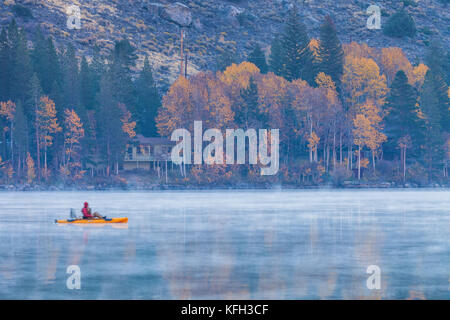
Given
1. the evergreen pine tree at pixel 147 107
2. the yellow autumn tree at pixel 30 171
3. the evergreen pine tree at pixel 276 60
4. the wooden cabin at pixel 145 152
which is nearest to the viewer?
the yellow autumn tree at pixel 30 171

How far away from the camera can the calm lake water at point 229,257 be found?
69.9 ft

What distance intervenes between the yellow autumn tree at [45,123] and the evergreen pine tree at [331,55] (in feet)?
129

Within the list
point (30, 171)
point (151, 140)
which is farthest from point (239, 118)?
point (30, 171)

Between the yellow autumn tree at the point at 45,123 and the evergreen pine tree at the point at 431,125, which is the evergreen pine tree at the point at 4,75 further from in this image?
the evergreen pine tree at the point at 431,125

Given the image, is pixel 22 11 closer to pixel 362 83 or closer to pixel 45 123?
pixel 45 123

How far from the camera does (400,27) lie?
19188 cm

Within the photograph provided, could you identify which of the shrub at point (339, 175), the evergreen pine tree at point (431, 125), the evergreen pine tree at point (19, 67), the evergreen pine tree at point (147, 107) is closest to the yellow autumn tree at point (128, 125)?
the evergreen pine tree at point (147, 107)

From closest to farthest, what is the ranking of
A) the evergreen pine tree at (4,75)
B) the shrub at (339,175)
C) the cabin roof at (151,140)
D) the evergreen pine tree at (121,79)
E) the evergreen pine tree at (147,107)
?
1. the shrub at (339,175)
2. the evergreen pine tree at (4,75)
3. the cabin roof at (151,140)
4. the evergreen pine tree at (121,79)
5. the evergreen pine tree at (147,107)

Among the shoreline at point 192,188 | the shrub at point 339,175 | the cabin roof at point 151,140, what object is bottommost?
the shoreline at point 192,188

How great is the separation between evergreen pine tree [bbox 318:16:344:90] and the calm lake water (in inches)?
2982

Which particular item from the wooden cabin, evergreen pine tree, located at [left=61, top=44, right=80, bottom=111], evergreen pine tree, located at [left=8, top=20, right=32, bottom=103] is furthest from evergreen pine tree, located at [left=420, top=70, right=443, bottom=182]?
evergreen pine tree, located at [left=8, top=20, right=32, bottom=103]

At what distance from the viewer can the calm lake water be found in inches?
838
